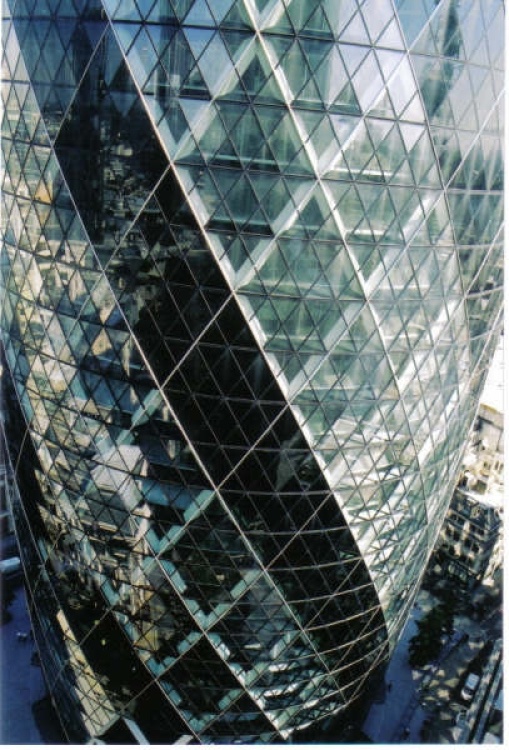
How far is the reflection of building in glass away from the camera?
783cm

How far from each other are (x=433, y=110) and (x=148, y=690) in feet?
38.6

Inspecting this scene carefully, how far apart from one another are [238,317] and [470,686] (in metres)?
15.7

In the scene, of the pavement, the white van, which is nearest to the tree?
the pavement

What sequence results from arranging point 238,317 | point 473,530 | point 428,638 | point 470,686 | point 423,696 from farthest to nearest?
point 473,530
point 470,686
point 428,638
point 423,696
point 238,317

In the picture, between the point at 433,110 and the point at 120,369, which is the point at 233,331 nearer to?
the point at 120,369

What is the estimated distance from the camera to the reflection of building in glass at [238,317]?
783 cm

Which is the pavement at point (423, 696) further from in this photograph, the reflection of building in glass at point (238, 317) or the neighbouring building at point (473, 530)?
the reflection of building in glass at point (238, 317)

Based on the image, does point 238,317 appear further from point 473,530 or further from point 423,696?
point 473,530

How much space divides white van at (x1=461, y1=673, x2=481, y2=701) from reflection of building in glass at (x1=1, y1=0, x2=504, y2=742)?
7.70m

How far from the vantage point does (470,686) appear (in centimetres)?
1788

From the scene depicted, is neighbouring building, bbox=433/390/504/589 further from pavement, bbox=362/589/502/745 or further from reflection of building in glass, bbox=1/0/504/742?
reflection of building in glass, bbox=1/0/504/742

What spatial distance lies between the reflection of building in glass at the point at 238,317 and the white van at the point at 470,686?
770cm

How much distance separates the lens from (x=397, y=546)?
11539 millimetres

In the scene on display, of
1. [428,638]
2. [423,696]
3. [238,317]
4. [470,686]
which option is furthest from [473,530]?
[238,317]
